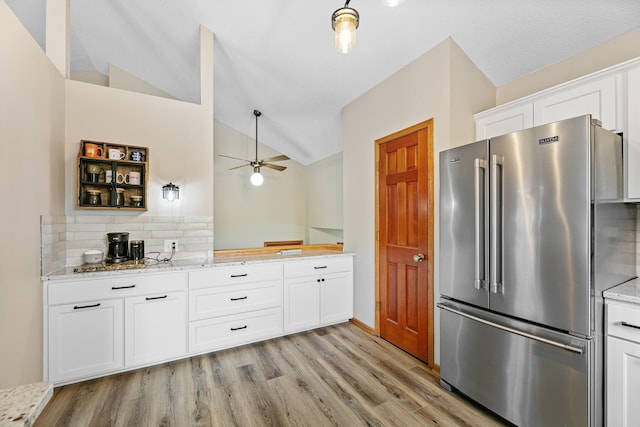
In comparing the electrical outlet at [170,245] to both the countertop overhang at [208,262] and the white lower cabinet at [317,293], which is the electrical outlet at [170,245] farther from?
the white lower cabinet at [317,293]

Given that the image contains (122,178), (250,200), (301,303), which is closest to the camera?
(122,178)

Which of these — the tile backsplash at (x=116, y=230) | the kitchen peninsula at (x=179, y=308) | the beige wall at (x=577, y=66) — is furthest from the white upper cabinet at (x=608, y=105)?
the tile backsplash at (x=116, y=230)

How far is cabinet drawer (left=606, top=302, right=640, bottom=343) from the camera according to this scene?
57.7 inches

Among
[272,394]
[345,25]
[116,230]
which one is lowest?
[272,394]

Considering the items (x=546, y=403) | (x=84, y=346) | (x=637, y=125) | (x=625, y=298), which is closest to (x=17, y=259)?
(x=84, y=346)

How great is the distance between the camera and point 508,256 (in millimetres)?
1797

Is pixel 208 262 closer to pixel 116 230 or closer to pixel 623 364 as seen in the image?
pixel 116 230

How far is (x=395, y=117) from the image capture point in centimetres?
296

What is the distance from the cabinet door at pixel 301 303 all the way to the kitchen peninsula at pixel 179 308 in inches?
0.4

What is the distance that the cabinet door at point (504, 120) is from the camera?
2.18m

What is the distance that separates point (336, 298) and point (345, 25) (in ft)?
9.18

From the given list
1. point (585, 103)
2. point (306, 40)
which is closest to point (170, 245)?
point (306, 40)

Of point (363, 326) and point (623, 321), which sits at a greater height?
point (623, 321)

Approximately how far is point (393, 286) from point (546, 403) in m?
1.52
